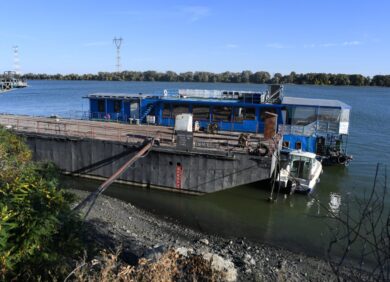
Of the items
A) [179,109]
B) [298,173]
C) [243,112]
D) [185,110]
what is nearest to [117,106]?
[179,109]

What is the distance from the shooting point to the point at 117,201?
20.9m

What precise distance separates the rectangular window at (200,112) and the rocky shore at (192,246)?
37.3 ft

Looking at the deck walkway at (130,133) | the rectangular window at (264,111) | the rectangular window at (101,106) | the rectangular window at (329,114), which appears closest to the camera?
the deck walkway at (130,133)

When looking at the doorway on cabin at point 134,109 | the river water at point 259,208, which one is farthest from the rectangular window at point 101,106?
the river water at point 259,208

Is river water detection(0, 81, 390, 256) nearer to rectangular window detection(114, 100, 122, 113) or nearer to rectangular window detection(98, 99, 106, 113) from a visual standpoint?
rectangular window detection(114, 100, 122, 113)

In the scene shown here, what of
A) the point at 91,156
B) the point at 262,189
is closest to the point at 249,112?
→ the point at 262,189

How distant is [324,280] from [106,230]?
359 inches

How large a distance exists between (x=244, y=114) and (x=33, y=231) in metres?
22.8

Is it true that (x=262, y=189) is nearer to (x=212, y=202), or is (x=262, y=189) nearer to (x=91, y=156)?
(x=212, y=202)

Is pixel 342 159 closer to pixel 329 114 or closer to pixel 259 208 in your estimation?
pixel 329 114

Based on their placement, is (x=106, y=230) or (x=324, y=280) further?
(x=106, y=230)

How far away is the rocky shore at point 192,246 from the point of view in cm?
1266

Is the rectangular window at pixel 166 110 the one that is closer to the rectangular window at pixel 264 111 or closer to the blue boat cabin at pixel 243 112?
the blue boat cabin at pixel 243 112

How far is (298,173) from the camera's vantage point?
2292cm
